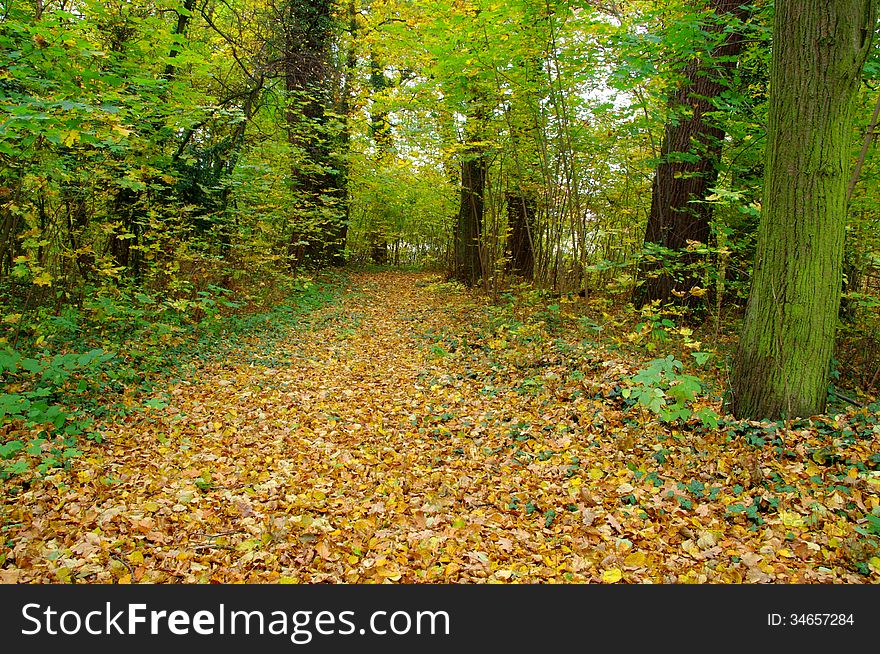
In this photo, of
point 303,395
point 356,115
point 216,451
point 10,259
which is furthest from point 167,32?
point 356,115

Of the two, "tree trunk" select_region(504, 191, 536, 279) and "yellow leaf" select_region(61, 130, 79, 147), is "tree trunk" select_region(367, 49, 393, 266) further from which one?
"yellow leaf" select_region(61, 130, 79, 147)

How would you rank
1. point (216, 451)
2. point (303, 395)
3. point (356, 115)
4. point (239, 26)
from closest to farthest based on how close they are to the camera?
point (216, 451) → point (303, 395) → point (239, 26) → point (356, 115)

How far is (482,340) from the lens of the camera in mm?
8367

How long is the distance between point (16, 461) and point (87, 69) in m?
3.87

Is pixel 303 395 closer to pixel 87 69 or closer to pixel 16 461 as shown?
pixel 16 461

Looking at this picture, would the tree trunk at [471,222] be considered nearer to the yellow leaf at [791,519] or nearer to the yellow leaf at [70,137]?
the yellow leaf at [70,137]

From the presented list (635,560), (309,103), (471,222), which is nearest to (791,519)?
(635,560)

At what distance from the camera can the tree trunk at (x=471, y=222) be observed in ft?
41.5

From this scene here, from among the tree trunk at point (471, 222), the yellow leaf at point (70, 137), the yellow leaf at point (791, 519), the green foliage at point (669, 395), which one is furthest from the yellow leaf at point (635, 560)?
the tree trunk at point (471, 222)

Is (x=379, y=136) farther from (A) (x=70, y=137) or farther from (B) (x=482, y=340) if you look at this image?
(A) (x=70, y=137)

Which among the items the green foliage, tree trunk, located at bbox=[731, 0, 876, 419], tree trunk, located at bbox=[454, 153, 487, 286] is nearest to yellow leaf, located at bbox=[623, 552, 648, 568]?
the green foliage

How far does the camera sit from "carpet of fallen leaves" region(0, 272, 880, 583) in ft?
10.6

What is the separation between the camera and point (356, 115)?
50.5ft

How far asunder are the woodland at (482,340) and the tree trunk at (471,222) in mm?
1483
